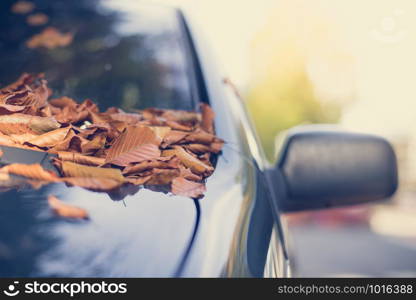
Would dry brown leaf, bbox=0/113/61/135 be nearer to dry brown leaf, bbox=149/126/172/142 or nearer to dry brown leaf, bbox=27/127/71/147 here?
dry brown leaf, bbox=27/127/71/147

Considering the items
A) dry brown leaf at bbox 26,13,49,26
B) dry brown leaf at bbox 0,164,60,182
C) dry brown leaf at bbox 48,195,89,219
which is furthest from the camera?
dry brown leaf at bbox 26,13,49,26

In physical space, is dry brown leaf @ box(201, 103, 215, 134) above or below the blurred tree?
above

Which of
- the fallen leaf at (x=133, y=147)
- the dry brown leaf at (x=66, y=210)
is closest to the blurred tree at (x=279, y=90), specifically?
the fallen leaf at (x=133, y=147)

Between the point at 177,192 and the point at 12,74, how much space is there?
3.24ft

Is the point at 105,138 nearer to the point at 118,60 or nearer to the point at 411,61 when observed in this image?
the point at 118,60

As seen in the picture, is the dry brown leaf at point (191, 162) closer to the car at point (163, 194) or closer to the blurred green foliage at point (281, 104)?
the car at point (163, 194)

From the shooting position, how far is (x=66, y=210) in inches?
51.6

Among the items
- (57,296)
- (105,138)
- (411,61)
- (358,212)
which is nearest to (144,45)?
(105,138)

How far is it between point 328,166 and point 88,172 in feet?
3.16

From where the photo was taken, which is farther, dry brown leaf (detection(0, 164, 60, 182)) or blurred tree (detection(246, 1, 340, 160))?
blurred tree (detection(246, 1, 340, 160))

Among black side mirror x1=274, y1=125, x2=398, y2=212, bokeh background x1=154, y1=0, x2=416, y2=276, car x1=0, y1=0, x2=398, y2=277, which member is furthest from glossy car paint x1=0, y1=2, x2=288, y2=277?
bokeh background x1=154, y1=0, x2=416, y2=276

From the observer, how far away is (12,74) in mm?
2244

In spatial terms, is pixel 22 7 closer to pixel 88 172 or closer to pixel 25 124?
pixel 25 124

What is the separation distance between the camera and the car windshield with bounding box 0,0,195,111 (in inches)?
89.5
